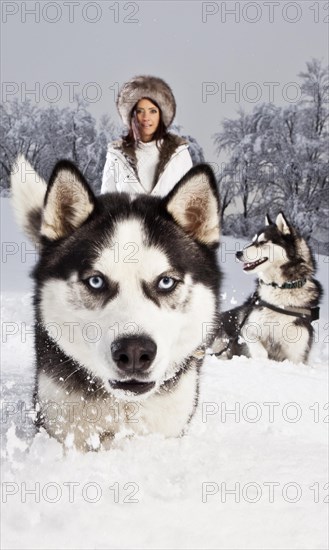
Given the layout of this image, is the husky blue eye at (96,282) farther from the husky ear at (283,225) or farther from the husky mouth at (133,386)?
the husky ear at (283,225)

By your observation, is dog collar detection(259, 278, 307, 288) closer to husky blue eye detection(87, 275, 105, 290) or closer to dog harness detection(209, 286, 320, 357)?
dog harness detection(209, 286, 320, 357)

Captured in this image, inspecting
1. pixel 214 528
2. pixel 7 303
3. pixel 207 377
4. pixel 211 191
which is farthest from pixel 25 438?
pixel 7 303

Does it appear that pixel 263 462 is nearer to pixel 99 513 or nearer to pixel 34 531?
pixel 99 513

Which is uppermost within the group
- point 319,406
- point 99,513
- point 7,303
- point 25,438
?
point 99,513

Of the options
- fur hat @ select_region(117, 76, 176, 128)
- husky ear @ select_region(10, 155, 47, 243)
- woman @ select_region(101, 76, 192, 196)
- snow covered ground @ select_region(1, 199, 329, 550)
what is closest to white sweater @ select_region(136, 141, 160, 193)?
woman @ select_region(101, 76, 192, 196)

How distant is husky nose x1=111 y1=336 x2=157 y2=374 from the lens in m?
2.17

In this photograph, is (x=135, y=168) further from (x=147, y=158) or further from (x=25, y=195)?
(x=25, y=195)

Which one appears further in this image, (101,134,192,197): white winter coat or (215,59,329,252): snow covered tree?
(215,59,329,252): snow covered tree

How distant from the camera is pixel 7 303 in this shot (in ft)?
33.2

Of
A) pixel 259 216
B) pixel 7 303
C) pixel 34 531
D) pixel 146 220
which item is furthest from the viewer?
pixel 259 216

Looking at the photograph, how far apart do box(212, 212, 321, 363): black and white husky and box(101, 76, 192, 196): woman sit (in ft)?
11.1

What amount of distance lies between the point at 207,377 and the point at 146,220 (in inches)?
92.8

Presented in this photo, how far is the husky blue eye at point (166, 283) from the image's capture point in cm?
256

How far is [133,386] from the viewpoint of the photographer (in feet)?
7.71
